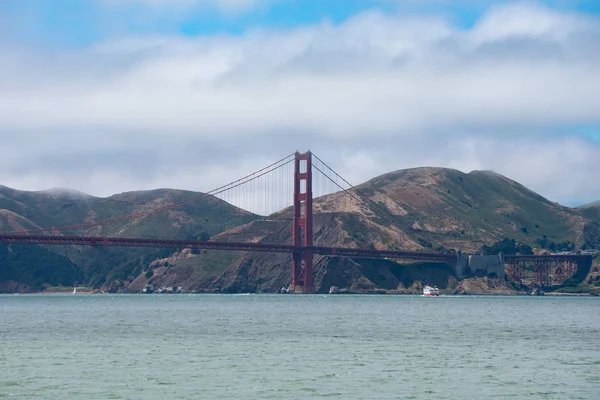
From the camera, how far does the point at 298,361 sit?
147ft

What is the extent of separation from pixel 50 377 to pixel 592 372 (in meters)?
23.4

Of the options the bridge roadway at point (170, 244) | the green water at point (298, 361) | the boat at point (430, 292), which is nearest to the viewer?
the green water at point (298, 361)

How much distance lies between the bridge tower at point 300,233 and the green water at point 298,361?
88318 mm

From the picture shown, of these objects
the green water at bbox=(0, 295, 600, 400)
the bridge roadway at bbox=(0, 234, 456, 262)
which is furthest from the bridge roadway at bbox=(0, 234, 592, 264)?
the green water at bbox=(0, 295, 600, 400)

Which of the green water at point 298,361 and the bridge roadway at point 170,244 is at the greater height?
the bridge roadway at point 170,244

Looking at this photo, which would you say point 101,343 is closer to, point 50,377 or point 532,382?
point 50,377

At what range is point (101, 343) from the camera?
5512 cm

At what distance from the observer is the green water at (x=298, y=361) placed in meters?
35.6

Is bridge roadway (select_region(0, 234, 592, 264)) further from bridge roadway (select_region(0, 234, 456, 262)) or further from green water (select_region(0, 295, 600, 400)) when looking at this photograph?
green water (select_region(0, 295, 600, 400))

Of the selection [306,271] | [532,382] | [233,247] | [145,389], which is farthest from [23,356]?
[306,271]

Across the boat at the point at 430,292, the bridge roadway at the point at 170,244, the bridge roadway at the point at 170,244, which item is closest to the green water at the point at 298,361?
the bridge roadway at the point at 170,244

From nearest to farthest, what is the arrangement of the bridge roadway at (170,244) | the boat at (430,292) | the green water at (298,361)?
the green water at (298,361) < the bridge roadway at (170,244) < the boat at (430,292)

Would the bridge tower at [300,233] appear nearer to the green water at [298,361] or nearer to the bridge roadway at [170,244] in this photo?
the bridge roadway at [170,244]

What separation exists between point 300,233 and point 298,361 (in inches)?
4907
